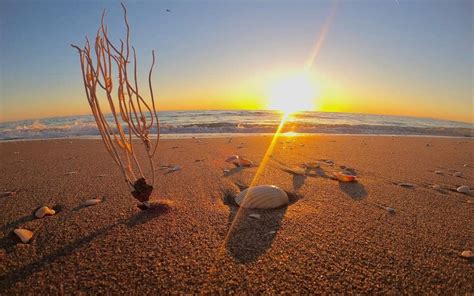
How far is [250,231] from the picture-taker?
181 cm

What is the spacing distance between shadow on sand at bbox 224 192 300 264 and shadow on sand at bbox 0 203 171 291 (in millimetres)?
603

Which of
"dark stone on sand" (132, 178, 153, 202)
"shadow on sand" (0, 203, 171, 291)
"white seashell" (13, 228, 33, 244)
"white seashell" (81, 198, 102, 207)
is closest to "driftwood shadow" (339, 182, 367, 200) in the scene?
"shadow on sand" (0, 203, 171, 291)

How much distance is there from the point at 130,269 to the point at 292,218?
3.95ft

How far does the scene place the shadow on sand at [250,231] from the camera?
5.11 feet

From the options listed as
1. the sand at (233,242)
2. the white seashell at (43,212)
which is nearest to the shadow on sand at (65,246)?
the sand at (233,242)

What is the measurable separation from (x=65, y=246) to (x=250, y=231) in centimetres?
117

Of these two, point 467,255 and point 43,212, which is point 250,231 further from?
point 43,212

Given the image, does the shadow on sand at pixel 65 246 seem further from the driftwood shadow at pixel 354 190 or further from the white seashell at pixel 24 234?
the driftwood shadow at pixel 354 190

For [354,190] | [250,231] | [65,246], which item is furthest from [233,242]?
[354,190]

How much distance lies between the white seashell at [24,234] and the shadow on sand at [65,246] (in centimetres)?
4

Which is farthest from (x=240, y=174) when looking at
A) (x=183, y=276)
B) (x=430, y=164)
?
(x=430, y=164)

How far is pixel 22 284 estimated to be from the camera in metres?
1.27

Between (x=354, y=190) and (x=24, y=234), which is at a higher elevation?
(x=24, y=234)

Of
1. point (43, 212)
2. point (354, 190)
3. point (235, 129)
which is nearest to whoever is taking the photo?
point (43, 212)
